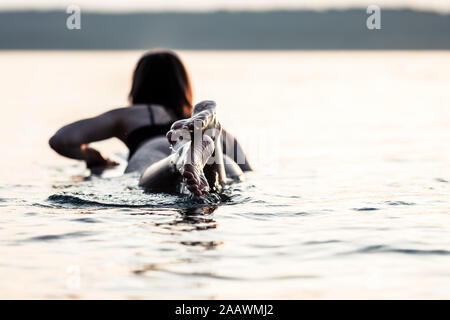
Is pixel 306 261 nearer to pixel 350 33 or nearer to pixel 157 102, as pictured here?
pixel 157 102

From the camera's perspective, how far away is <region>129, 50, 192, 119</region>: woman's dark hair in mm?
7332

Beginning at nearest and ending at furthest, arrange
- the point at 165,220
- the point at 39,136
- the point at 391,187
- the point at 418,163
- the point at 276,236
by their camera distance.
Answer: the point at 276,236 → the point at 165,220 → the point at 391,187 → the point at 418,163 → the point at 39,136

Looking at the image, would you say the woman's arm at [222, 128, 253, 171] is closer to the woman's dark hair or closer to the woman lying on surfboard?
the woman lying on surfboard

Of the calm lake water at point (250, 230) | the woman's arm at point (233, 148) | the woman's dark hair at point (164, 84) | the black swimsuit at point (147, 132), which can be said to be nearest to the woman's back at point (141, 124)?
the black swimsuit at point (147, 132)

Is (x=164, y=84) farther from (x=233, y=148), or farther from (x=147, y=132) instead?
(x=233, y=148)

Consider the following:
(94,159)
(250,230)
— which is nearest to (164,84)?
(94,159)

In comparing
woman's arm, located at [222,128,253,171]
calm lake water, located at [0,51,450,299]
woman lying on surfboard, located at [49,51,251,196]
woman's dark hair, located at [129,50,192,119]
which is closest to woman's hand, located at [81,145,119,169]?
woman lying on surfboard, located at [49,51,251,196]

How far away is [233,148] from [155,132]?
2.62 ft

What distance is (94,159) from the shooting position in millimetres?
7617

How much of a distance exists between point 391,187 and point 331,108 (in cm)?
1254

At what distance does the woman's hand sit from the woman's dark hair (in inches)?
24.9
